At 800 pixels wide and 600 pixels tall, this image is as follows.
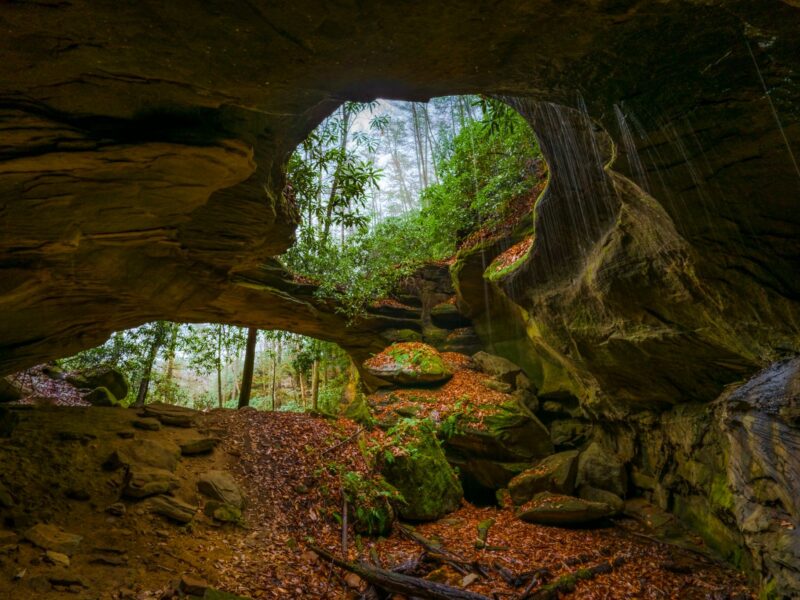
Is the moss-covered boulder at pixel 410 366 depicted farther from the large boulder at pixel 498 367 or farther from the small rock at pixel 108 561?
the small rock at pixel 108 561

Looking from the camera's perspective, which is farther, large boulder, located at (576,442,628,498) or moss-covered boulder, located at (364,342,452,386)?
moss-covered boulder, located at (364,342,452,386)

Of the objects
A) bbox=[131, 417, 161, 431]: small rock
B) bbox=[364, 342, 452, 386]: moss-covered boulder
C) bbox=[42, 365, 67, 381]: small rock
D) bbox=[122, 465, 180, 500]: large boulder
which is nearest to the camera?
bbox=[122, 465, 180, 500]: large boulder

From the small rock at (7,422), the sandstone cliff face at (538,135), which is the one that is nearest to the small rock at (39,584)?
the sandstone cliff face at (538,135)

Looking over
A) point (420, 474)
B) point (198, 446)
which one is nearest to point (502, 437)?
point (420, 474)

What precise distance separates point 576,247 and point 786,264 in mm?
3949

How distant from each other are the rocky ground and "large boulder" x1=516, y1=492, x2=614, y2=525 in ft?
0.52

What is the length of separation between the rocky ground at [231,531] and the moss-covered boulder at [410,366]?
143 inches

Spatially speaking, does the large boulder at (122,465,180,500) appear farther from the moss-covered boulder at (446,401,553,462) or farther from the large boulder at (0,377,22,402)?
the moss-covered boulder at (446,401,553,462)

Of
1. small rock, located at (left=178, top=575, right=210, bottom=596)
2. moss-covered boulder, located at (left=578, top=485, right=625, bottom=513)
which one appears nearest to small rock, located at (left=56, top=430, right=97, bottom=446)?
small rock, located at (left=178, top=575, right=210, bottom=596)

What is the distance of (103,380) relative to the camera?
13320mm

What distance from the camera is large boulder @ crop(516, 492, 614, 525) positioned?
299 inches

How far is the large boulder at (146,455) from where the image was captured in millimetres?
6000

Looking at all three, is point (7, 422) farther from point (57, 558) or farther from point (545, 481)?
point (545, 481)

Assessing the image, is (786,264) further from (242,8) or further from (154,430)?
(154,430)
